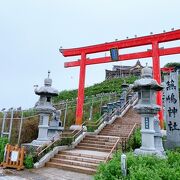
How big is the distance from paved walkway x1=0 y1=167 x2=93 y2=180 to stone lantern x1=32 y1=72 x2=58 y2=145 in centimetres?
270

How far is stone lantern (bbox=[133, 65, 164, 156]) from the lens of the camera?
9.70 m

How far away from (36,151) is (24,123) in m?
6.24

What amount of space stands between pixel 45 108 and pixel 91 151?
3.38m

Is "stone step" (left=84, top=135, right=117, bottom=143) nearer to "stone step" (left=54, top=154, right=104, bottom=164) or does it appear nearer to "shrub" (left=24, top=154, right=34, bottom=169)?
"stone step" (left=54, top=154, right=104, bottom=164)

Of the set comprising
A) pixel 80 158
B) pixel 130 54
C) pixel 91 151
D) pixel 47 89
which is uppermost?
pixel 130 54

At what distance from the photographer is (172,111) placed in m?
11.3

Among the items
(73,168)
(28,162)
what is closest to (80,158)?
(73,168)

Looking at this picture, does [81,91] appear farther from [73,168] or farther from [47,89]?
[73,168]

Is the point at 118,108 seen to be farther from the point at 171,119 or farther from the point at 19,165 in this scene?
the point at 19,165

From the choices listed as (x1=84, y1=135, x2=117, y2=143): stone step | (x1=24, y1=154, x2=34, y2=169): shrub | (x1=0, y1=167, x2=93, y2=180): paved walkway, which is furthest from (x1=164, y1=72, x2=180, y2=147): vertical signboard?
(x1=24, y1=154, x2=34, y2=169): shrub

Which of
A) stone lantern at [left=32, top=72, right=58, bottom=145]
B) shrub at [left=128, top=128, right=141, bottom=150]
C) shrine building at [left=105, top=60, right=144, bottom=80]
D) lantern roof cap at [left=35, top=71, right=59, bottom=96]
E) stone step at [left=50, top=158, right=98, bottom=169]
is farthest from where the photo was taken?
shrine building at [left=105, top=60, right=144, bottom=80]

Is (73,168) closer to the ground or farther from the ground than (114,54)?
closer to the ground

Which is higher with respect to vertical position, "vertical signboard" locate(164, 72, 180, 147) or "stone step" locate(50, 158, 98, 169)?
"vertical signboard" locate(164, 72, 180, 147)

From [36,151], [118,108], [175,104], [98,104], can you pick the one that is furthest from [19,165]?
[98,104]
